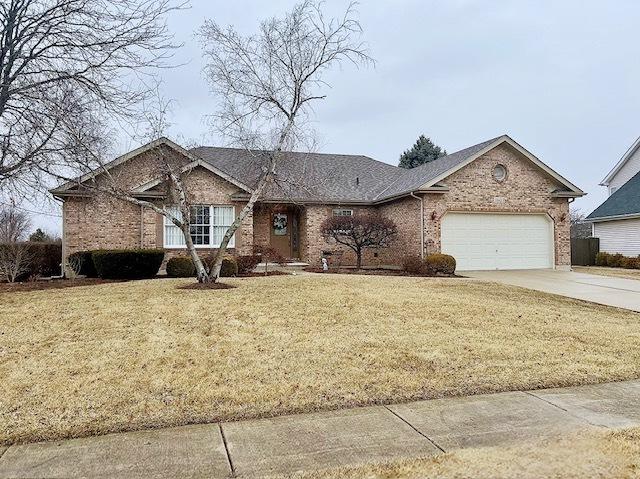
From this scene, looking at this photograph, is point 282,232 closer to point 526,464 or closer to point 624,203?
point 526,464

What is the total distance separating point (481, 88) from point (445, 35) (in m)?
8.10

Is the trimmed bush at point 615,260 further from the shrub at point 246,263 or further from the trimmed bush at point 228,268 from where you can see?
the trimmed bush at point 228,268

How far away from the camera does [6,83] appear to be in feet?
33.0

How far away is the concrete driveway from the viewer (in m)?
11.9

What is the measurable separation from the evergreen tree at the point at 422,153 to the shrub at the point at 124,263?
27512 millimetres

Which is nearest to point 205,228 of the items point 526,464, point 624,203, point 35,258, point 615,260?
point 35,258

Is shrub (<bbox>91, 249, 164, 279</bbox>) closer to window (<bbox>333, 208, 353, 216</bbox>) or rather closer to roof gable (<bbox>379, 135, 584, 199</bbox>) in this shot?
window (<bbox>333, 208, 353, 216</bbox>)

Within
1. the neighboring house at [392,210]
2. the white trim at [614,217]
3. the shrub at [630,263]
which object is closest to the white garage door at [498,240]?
the neighboring house at [392,210]

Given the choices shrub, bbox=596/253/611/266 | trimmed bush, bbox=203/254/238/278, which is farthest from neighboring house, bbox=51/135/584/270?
shrub, bbox=596/253/611/266

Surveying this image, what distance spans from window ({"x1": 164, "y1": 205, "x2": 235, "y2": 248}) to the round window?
10579 mm

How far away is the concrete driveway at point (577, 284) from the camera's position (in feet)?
39.0

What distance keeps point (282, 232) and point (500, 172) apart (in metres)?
9.58

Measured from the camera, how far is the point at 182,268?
16.0 meters

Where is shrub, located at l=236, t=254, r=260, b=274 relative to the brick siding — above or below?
below
